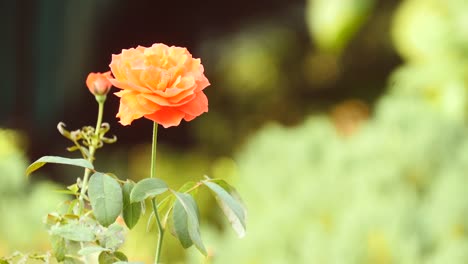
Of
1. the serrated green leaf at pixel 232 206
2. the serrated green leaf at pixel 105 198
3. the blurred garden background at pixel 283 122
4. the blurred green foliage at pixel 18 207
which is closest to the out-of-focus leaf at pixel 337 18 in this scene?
the blurred garden background at pixel 283 122

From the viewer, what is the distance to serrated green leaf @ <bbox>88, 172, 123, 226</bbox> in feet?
3.86

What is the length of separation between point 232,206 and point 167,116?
156mm

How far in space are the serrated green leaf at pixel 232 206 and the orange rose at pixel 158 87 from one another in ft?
0.36

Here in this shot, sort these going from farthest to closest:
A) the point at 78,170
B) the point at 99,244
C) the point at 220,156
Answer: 1. the point at 220,156
2. the point at 78,170
3. the point at 99,244

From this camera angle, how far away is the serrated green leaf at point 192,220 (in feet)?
3.89

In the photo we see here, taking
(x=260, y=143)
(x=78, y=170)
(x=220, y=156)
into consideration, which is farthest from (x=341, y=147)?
(x=220, y=156)

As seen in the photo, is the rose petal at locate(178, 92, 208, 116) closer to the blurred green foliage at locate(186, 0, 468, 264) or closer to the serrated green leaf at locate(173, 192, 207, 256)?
the serrated green leaf at locate(173, 192, 207, 256)

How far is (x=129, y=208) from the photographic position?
125 cm

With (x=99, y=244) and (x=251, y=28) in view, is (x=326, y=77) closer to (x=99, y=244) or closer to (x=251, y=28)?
(x=251, y=28)

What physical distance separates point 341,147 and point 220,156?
128 inches

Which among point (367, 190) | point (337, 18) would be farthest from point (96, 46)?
point (367, 190)

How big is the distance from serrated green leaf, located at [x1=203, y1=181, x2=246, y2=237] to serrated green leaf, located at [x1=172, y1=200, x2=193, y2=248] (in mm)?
50

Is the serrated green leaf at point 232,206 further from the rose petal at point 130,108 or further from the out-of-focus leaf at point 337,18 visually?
the out-of-focus leaf at point 337,18

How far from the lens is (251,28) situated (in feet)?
22.3
